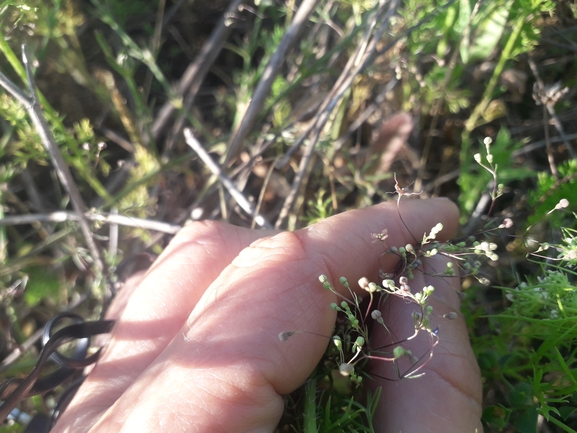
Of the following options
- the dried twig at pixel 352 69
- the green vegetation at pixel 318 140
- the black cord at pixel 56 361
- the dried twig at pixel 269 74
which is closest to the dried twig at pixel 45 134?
the green vegetation at pixel 318 140

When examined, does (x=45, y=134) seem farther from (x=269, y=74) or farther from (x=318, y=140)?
(x=318, y=140)

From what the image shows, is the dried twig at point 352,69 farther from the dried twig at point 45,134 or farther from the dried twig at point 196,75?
the dried twig at point 196,75

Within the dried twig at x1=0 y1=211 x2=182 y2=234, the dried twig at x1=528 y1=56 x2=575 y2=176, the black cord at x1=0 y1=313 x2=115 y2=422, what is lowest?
the black cord at x1=0 y1=313 x2=115 y2=422

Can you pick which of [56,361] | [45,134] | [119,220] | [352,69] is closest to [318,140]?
[352,69]

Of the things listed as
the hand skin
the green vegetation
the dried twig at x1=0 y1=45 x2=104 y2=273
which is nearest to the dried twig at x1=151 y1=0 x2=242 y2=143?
the green vegetation

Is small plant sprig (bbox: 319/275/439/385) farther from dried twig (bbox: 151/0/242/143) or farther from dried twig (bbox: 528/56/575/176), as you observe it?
dried twig (bbox: 151/0/242/143)

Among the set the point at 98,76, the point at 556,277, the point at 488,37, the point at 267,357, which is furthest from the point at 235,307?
the point at 98,76

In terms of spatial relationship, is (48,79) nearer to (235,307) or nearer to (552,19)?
(235,307)
